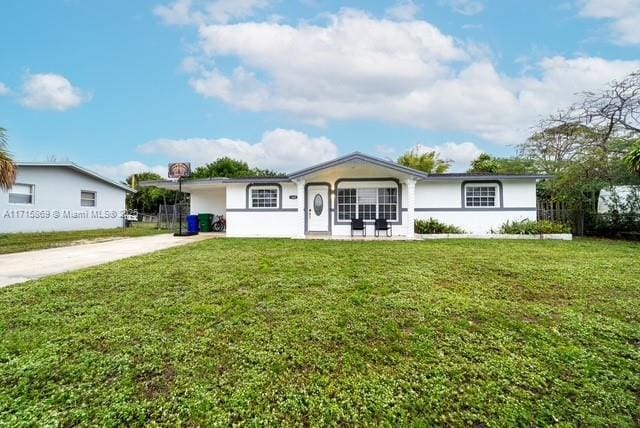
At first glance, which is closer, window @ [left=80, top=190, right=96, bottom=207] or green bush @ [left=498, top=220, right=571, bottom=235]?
green bush @ [left=498, top=220, right=571, bottom=235]

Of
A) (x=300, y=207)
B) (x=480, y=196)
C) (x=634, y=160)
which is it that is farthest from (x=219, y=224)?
(x=634, y=160)

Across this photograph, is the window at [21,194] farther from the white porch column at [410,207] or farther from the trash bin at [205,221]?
the white porch column at [410,207]

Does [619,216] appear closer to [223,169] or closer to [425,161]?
[425,161]

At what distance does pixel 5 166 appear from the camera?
25.2ft

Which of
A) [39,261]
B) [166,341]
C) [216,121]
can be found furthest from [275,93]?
[166,341]

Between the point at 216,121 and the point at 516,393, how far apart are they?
831 inches

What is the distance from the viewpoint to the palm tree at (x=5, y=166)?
7.66 metres

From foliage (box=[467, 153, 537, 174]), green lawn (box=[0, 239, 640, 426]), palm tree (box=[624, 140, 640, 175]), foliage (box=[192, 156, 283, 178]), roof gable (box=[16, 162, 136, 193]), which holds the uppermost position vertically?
foliage (box=[192, 156, 283, 178])

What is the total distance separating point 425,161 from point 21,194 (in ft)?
84.0

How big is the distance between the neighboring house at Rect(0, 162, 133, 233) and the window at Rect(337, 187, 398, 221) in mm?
14734

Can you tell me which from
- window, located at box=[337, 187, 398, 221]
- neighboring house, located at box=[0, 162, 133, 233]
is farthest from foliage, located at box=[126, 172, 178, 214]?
window, located at box=[337, 187, 398, 221]

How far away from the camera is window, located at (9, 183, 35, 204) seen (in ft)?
46.5

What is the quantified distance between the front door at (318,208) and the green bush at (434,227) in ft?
13.0

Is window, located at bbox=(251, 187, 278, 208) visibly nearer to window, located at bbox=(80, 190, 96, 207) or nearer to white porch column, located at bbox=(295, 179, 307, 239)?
white porch column, located at bbox=(295, 179, 307, 239)
